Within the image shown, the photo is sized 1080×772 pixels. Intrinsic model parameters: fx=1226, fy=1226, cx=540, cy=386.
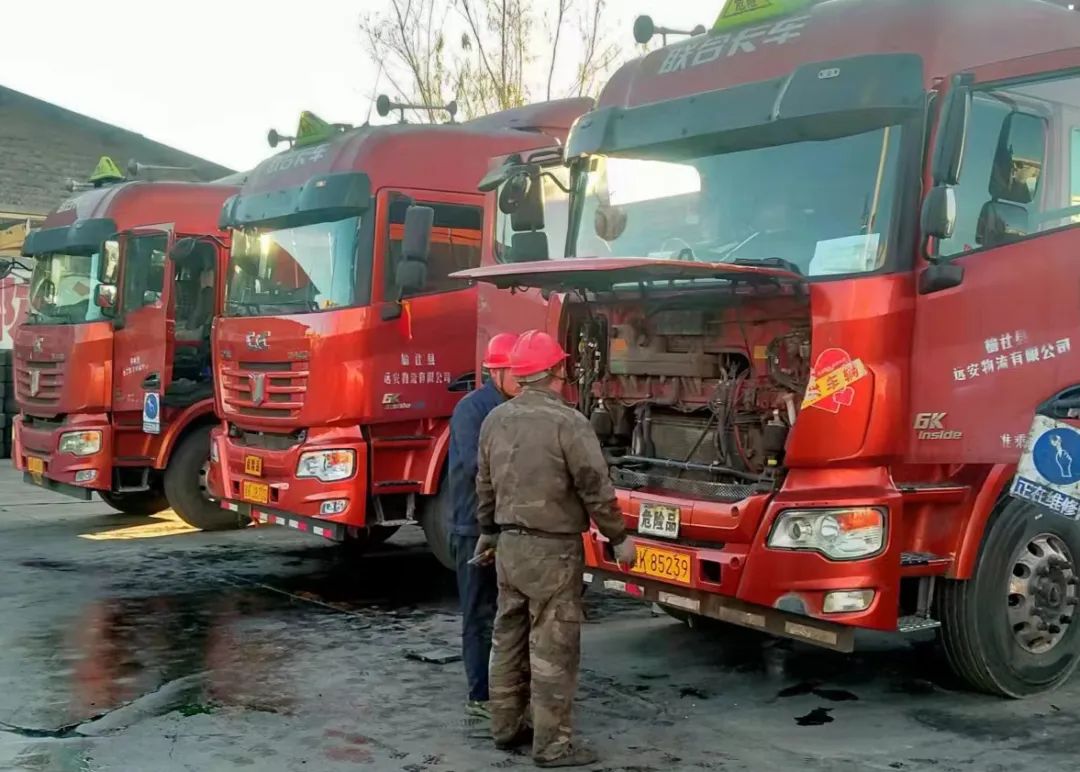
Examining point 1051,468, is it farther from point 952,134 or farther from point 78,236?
point 78,236

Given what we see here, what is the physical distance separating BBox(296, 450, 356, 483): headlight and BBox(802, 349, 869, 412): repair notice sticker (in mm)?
3878

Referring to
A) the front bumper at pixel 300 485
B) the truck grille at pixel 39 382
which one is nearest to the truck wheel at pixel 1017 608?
the front bumper at pixel 300 485

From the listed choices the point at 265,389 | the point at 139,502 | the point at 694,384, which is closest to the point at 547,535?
the point at 694,384

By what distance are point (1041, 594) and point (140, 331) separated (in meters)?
7.73

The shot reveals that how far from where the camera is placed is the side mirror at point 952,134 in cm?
498

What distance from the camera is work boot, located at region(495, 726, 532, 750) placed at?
493 cm

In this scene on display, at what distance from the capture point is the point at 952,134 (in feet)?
16.4

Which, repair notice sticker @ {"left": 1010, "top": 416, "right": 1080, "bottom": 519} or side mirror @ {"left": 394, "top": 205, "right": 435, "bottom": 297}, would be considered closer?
repair notice sticker @ {"left": 1010, "top": 416, "right": 1080, "bottom": 519}

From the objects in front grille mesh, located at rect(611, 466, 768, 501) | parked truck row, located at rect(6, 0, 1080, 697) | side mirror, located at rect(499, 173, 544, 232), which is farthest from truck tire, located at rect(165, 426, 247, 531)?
front grille mesh, located at rect(611, 466, 768, 501)

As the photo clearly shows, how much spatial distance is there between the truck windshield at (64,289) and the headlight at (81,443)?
3.26 ft

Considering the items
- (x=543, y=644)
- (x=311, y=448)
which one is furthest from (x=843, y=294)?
(x=311, y=448)

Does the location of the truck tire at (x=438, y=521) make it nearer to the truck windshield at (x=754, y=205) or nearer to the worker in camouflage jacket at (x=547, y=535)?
the truck windshield at (x=754, y=205)

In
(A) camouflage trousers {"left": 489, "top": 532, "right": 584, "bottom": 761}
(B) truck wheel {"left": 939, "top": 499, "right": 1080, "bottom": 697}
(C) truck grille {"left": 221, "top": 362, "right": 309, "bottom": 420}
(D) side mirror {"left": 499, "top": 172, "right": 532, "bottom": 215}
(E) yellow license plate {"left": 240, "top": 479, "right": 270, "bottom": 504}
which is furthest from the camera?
(E) yellow license plate {"left": 240, "top": 479, "right": 270, "bottom": 504}

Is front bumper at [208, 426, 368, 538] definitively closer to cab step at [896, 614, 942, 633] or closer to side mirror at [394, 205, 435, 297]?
side mirror at [394, 205, 435, 297]
